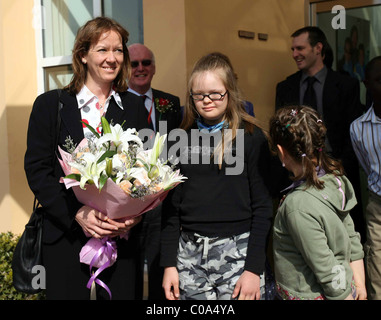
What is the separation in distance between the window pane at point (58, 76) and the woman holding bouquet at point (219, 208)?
354 cm

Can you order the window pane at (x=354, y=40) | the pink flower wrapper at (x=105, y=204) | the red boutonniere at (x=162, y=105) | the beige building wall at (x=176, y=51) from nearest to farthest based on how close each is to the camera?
the pink flower wrapper at (x=105, y=204)
the red boutonniere at (x=162, y=105)
the beige building wall at (x=176, y=51)
the window pane at (x=354, y=40)

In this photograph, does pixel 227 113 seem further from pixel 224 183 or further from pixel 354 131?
pixel 354 131

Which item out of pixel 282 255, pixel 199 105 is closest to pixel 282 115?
pixel 199 105

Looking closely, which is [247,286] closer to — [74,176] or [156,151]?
[156,151]

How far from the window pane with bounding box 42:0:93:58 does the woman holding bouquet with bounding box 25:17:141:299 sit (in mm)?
3168

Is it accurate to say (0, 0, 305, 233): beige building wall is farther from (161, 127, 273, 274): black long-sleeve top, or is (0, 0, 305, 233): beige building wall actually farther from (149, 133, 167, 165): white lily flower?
(149, 133, 167, 165): white lily flower

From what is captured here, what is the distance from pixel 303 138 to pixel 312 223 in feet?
1.46

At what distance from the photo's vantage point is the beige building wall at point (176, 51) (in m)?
4.81

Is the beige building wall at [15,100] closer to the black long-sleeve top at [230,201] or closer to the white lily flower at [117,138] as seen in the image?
the black long-sleeve top at [230,201]

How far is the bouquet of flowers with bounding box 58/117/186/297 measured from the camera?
253cm

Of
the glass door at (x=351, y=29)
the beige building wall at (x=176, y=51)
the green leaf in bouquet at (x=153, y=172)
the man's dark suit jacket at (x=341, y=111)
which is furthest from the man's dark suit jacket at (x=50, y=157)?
the glass door at (x=351, y=29)
